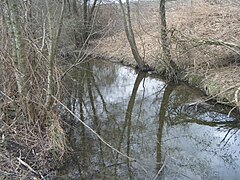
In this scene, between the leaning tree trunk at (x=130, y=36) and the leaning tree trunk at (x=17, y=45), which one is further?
the leaning tree trunk at (x=130, y=36)

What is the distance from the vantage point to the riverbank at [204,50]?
367 inches

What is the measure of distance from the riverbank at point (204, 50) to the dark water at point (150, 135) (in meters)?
0.57

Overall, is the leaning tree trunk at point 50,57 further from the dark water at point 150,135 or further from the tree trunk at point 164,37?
the tree trunk at point 164,37

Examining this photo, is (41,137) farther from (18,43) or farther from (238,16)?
(238,16)

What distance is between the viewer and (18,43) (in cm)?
620

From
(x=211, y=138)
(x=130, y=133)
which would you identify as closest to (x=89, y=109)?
(x=130, y=133)

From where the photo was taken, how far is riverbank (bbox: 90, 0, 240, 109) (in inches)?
A: 367

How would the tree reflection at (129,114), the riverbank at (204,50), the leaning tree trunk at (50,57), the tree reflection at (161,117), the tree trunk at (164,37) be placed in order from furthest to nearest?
1. the tree trunk at (164,37)
2. the riverbank at (204,50)
3. the tree reflection at (129,114)
4. the tree reflection at (161,117)
5. the leaning tree trunk at (50,57)

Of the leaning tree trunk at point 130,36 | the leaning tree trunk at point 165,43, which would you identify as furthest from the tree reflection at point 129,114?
the leaning tree trunk at point 165,43

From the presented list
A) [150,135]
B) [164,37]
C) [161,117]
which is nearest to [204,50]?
[164,37]

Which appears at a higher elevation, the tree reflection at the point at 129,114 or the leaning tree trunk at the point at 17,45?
the leaning tree trunk at the point at 17,45

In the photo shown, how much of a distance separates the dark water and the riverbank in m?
0.57

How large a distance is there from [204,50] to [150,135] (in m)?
4.43

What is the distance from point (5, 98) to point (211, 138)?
4512mm
